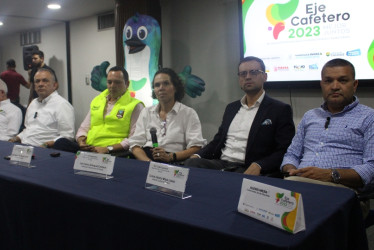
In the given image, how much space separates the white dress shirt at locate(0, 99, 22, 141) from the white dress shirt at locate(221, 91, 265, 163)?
225 centimetres

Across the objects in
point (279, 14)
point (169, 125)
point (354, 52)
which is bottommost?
point (169, 125)

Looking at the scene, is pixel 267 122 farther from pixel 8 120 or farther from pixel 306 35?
pixel 8 120

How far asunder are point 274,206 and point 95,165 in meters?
0.82

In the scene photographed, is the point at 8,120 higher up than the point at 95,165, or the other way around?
the point at 8,120

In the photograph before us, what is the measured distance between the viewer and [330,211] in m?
0.98

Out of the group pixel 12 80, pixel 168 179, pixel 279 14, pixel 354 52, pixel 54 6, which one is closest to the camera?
pixel 168 179

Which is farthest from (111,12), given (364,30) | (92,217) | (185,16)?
(92,217)

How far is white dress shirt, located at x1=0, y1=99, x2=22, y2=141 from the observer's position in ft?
11.5

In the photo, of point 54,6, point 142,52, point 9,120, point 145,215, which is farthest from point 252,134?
point 54,6

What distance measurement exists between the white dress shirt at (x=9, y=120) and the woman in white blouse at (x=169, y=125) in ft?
5.10

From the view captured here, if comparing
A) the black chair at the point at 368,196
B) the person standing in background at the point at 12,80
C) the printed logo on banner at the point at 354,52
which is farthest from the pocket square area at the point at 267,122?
the person standing in background at the point at 12,80

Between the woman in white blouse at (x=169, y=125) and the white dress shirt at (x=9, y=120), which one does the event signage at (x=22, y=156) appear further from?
the white dress shirt at (x=9, y=120)

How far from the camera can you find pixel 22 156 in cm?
173

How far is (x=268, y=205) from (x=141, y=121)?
1843mm
